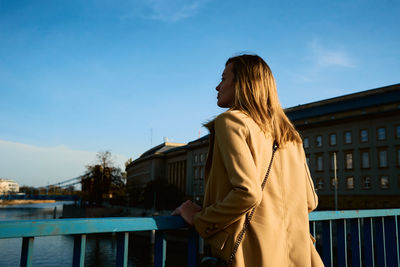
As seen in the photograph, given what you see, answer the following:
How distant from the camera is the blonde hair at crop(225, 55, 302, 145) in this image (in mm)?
2197

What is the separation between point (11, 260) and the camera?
35.0 metres

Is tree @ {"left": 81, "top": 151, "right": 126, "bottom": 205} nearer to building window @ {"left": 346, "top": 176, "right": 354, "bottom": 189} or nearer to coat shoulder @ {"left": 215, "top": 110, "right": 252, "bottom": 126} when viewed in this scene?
building window @ {"left": 346, "top": 176, "right": 354, "bottom": 189}

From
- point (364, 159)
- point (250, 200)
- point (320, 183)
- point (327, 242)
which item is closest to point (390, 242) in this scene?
point (327, 242)

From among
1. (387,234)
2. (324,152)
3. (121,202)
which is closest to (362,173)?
(324,152)

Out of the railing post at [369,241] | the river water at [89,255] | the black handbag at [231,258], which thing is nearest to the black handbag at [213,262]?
the black handbag at [231,258]

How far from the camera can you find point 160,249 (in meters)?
2.42

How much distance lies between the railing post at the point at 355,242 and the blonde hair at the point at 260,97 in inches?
70.0

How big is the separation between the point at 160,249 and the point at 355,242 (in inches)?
90.4

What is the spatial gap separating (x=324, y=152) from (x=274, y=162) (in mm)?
60777

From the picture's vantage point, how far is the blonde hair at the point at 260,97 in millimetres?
2197

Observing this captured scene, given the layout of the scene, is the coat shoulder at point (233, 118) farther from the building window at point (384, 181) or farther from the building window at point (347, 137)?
the building window at point (347, 137)

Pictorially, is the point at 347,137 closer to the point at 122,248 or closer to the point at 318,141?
the point at 318,141

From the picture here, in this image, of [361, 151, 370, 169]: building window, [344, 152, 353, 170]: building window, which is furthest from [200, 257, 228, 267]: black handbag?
[344, 152, 353, 170]: building window

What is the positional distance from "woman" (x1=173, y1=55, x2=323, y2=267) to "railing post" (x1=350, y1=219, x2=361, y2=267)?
1.50 meters
